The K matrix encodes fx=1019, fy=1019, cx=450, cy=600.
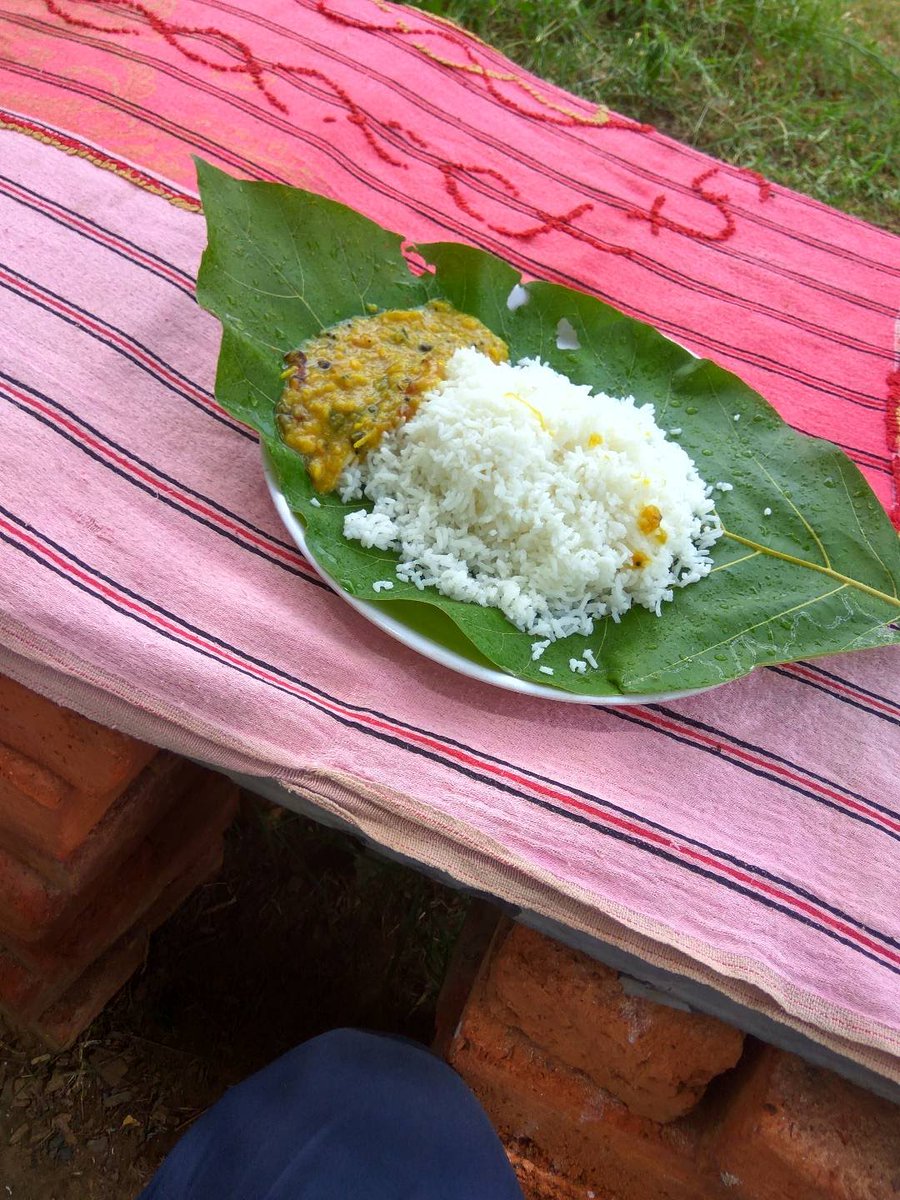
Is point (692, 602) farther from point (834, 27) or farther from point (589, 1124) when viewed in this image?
point (834, 27)

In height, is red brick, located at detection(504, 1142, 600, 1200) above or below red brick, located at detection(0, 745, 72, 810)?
below

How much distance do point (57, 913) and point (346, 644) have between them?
55 cm

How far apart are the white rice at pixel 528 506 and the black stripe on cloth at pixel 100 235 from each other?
48 centimetres

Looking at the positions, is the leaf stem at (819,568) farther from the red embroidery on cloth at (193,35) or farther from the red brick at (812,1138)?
the red embroidery on cloth at (193,35)

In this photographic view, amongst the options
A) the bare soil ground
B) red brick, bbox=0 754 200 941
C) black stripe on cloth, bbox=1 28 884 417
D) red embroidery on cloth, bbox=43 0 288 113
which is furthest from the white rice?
red embroidery on cloth, bbox=43 0 288 113

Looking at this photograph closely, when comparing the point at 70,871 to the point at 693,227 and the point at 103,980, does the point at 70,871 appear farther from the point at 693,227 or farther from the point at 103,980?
the point at 693,227

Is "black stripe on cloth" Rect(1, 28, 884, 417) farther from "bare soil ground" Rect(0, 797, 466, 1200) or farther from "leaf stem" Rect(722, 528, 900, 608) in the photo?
"bare soil ground" Rect(0, 797, 466, 1200)

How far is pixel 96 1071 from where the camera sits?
148 centimetres

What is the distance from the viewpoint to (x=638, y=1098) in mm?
1142

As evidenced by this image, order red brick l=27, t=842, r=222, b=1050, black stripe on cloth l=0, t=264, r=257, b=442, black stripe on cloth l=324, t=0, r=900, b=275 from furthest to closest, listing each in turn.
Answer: black stripe on cloth l=324, t=0, r=900, b=275 < red brick l=27, t=842, r=222, b=1050 < black stripe on cloth l=0, t=264, r=257, b=442

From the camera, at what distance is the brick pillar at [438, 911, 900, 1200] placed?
101 cm

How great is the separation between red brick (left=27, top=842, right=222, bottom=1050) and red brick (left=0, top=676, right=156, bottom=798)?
0.48 meters

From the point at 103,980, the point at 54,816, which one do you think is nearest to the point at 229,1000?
the point at 103,980

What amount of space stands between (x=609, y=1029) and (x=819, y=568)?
557 millimetres
